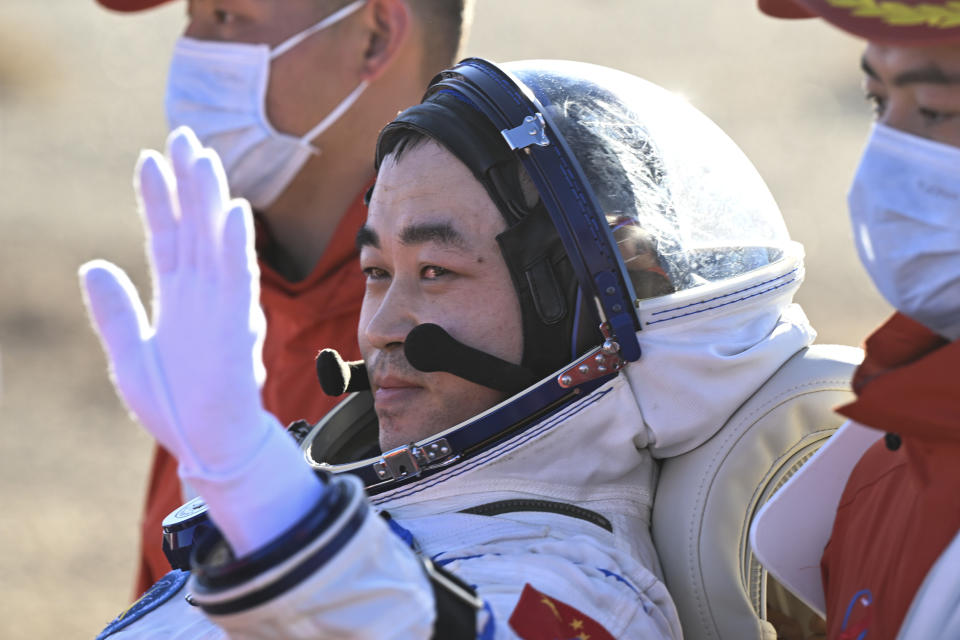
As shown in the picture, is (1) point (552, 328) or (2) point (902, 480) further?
(1) point (552, 328)

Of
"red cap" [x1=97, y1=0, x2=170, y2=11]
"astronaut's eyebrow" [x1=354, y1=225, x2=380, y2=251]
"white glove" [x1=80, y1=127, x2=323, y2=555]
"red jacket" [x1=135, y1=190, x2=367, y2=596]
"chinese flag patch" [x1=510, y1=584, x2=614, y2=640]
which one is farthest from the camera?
"red cap" [x1=97, y1=0, x2=170, y2=11]

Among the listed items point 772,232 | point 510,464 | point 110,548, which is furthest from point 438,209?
point 110,548

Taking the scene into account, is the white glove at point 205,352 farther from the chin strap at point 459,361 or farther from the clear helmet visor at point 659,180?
the clear helmet visor at point 659,180

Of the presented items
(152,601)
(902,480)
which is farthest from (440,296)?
(902,480)

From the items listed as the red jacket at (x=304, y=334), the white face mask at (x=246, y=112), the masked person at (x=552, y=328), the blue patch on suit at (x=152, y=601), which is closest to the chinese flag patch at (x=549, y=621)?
the masked person at (x=552, y=328)

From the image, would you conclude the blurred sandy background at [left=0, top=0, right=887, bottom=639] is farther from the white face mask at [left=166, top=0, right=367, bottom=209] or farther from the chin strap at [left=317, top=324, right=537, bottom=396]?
the chin strap at [left=317, top=324, right=537, bottom=396]

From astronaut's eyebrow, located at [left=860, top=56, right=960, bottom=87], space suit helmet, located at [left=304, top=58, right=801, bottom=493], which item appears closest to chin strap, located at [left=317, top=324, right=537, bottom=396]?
space suit helmet, located at [left=304, top=58, right=801, bottom=493]

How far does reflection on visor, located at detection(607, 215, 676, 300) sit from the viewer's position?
2.42 metres

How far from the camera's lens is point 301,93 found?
4086mm

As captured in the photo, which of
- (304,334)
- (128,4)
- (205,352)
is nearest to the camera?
(205,352)

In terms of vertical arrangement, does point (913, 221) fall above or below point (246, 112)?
above

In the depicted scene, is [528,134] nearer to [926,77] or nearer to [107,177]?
[926,77]

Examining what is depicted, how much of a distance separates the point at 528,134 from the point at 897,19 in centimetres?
90

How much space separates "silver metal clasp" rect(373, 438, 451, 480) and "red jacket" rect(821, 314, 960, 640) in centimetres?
77
